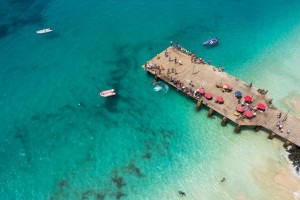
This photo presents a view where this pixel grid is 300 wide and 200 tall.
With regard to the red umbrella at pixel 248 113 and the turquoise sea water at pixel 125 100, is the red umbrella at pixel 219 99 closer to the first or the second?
the turquoise sea water at pixel 125 100

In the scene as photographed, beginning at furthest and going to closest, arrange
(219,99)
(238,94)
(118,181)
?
1. (238,94)
2. (219,99)
3. (118,181)

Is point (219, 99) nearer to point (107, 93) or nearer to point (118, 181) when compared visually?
point (107, 93)

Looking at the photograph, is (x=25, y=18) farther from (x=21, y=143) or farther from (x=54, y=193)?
(x=54, y=193)

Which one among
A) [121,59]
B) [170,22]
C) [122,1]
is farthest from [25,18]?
[170,22]

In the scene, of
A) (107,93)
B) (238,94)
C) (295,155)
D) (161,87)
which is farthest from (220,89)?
(107,93)

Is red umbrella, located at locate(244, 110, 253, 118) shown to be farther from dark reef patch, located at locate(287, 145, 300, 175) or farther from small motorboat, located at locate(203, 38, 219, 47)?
small motorboat, located at locate(203, 38, 219, 47)

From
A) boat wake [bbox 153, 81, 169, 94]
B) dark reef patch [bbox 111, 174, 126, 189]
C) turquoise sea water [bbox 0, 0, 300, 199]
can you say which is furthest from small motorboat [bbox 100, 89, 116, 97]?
dark reef patch [bbox 111, 174, 126, 189]
